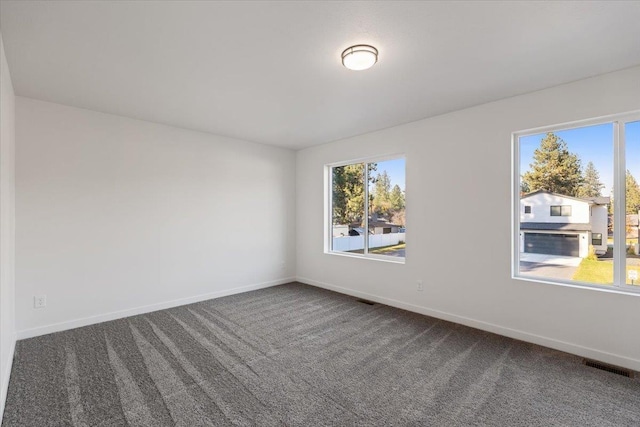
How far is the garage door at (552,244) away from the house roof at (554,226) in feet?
0.23

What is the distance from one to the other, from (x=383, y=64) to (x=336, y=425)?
2.66m

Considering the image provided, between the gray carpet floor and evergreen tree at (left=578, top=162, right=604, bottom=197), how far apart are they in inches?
60.0

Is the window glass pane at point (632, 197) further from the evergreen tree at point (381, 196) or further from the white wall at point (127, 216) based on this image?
the white wall at point (127, 216)

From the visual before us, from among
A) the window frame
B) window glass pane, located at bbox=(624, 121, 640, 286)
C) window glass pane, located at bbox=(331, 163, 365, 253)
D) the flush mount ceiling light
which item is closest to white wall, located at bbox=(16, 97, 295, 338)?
window glass pane, located at bbox=(331, 163, 365, 253)

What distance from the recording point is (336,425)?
1862 millimetres

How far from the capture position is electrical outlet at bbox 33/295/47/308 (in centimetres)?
317

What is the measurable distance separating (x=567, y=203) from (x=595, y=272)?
2.25 ft

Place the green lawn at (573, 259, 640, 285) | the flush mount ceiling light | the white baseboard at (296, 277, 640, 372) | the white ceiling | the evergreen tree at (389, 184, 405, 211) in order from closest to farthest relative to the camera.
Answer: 1. the white ceiling
2. the flush mount ceiling light
3. the white baseboard at (296, 277, 640, 372)
4. the green lawn at (573, 259, 640, 285)
5. the evergreen tree at (389, 184, 405, 211)

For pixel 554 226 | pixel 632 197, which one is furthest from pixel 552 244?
pixel 632 197

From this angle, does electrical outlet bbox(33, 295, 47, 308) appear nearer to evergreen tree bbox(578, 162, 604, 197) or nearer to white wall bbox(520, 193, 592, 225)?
white wall bbox(520, 193, 592, 225)

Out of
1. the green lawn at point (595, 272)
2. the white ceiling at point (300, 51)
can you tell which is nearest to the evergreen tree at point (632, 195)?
the green lawn at point (595, 272)

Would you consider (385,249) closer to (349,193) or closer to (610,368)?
(349,193)

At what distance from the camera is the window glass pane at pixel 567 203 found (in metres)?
2.77

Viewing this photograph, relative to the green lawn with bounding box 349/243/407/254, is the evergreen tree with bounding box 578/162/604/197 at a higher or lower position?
higher
